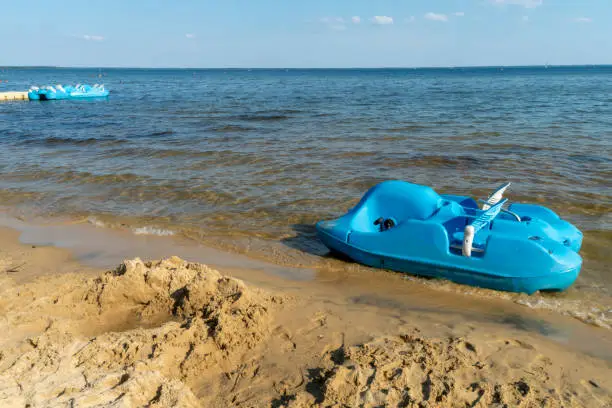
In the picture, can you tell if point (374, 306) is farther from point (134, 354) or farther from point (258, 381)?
point (134, 354)

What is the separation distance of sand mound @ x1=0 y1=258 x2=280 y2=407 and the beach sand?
0.4 inches

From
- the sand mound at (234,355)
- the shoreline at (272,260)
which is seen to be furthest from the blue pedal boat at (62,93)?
the sand mound at (234,355)

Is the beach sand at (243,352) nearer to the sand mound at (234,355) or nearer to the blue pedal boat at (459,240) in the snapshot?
the sand mound at (234,355)


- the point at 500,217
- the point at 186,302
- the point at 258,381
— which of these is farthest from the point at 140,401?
the point at 500,217

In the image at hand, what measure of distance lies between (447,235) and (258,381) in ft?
9.70

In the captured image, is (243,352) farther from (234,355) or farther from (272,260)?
(272,260)

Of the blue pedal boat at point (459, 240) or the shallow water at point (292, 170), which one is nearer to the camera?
the blue pedal boat at point (459, 240)

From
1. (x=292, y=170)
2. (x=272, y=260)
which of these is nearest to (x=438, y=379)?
(x=272, y=260)

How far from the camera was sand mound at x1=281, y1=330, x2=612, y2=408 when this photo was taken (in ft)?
10.3

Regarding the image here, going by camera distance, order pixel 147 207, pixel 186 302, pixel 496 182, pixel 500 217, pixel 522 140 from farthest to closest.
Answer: pixel 522 140, pixel 496 182, pixel 147 207, pixel 500 217, pixel 186 302

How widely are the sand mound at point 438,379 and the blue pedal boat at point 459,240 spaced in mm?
1245

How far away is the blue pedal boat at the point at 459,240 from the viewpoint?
496 cm

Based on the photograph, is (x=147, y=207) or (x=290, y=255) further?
(x=147, y=207)

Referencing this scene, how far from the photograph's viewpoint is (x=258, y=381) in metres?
3.44
